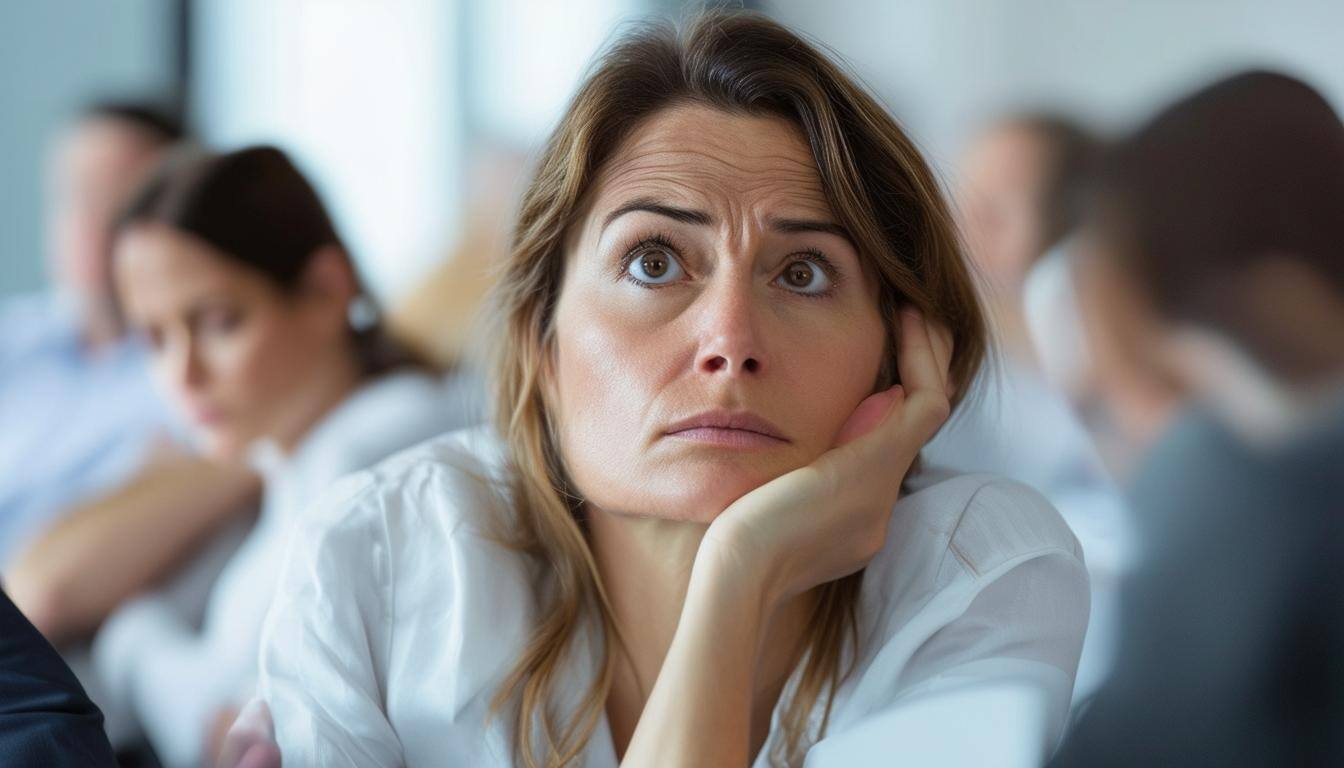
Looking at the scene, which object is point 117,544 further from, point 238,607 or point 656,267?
point 656,267

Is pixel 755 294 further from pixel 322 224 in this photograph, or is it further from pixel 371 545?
pixel 322 224

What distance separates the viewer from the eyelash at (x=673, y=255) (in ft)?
2.79

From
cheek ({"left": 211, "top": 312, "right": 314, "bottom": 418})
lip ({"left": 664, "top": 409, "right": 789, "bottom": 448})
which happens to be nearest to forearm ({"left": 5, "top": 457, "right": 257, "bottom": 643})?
cheek ({"left": 211, "top": 312, "right": 314, "bottom": 418})

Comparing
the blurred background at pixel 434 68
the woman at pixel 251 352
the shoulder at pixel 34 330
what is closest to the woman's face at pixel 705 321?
the woman at pixel 251 352

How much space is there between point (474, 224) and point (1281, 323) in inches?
74.7

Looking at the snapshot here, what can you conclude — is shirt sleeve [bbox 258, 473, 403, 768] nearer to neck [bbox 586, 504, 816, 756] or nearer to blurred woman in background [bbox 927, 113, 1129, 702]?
neck [bbox 586, 504, 816, 756]

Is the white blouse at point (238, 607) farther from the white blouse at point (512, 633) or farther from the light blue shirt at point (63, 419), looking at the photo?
the white blouse at point (512, 633)

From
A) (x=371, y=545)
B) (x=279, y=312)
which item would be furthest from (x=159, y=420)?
(x=371, y=545)

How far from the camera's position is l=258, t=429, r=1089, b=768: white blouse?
788mm

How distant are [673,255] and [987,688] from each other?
13.1 inches

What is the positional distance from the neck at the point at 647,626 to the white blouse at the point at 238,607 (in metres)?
0.64

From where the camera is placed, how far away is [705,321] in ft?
2.67

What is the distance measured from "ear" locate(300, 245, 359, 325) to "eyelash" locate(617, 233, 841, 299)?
97cm

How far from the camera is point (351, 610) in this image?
84cm
